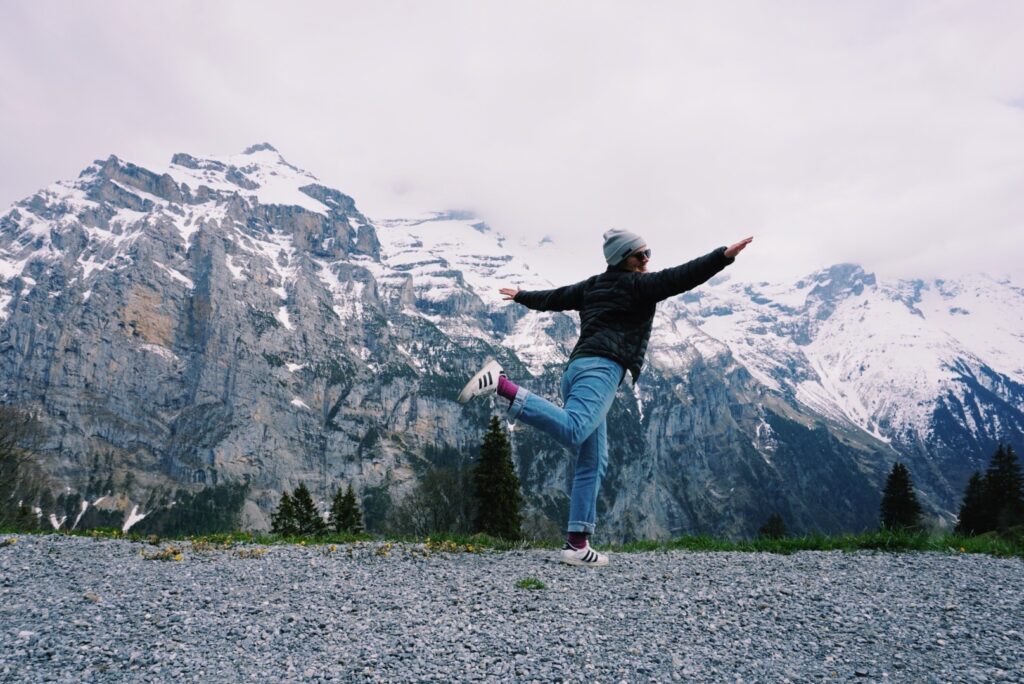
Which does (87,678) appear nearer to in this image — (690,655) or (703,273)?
(690,655)

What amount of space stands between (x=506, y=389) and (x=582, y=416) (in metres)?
1.02

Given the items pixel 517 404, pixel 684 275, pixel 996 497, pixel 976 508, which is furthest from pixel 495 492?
pixel 976 508

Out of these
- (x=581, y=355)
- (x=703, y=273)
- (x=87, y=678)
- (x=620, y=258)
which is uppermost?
(x=620, y=258)

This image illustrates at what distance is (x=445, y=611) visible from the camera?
600 cm

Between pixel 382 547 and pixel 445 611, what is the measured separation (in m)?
3.79

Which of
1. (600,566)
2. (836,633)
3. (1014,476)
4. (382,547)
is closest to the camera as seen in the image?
(836,633)

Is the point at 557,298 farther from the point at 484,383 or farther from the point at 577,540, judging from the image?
the point at 577,540

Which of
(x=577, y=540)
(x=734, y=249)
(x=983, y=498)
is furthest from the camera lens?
(x=983, y=498)

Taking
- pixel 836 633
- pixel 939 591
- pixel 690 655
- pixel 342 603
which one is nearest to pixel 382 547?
pixel 342 603

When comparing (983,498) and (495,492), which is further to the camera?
(983,498)

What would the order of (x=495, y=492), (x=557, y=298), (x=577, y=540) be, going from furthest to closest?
(x=495, y=492) → (x=557, y=298) → (x=577, y=540)

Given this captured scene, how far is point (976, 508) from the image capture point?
52.0 m

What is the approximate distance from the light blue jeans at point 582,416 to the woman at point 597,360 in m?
0.01

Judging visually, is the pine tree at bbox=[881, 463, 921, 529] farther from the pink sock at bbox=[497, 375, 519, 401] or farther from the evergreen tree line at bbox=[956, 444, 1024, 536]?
the pink sock at bbox=[497, 375, 519, 401]
